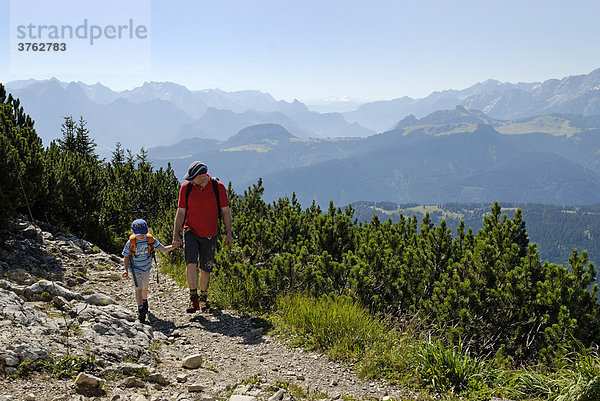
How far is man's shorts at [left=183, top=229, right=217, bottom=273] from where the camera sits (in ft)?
23.6

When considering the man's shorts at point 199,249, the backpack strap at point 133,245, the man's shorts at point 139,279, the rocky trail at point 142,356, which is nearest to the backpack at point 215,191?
the man's shorts at point 199,249

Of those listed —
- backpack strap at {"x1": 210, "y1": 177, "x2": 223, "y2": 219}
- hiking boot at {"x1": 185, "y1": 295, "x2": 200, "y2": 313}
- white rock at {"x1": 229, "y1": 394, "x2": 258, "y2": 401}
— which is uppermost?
backpack strap at {"x1": 210, "y1": 177, "x2": 223, "y2": 219}

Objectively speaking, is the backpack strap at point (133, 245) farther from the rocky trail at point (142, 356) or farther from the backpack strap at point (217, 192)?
the backpack strap at point (217, 192)

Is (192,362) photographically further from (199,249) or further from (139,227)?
(139,227)

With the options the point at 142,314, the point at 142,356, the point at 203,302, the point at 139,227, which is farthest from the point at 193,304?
the point at 142,356

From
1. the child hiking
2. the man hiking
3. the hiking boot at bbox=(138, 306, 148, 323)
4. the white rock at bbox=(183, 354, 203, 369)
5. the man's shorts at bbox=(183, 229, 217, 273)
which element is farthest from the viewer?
the man's shorts at bbox=(183, 229, 217, 273)

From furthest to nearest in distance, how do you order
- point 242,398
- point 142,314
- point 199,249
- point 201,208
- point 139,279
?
point 199,249 → point 201,208 → point 139,279 → point 142,314 → point 242,398

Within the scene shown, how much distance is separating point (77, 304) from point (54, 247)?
4003 millimetres

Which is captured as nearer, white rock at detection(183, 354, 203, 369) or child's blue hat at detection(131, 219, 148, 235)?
white rock at detection(183, 354, 203, 369)

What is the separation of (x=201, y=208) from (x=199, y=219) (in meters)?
0.21

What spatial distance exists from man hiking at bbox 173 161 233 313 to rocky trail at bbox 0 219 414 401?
94 centimetres

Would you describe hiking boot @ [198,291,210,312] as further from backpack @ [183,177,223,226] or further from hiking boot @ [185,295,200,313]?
backpack @ [183,177,223,226]

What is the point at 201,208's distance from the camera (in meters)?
7.10

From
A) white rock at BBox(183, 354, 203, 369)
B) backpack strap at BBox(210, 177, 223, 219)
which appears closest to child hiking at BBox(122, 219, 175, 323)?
backpack strap at BBox(210, 177, 223, 219)
